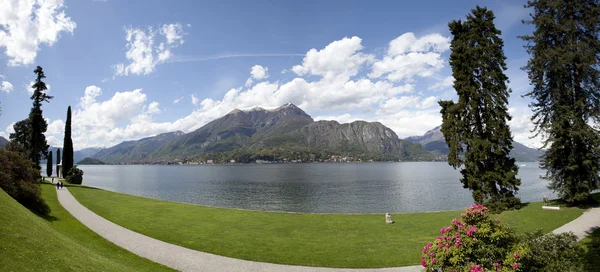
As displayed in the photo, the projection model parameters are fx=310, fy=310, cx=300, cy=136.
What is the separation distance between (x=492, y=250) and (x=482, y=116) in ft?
68.7

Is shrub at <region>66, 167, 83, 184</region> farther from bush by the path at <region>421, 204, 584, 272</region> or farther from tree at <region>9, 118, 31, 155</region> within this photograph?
bush by the path at <region>421, 204, 584, 272</region>

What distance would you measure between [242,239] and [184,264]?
516cm

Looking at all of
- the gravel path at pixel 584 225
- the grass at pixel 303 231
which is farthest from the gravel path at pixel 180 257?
the gravel path at pixel 584 225

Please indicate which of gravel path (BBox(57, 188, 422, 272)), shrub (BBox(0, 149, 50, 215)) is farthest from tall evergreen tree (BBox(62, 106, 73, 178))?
gravel path (BBox(57, 188, 422, 272))

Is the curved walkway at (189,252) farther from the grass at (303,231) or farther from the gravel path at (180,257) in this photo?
the grass at (303,231)

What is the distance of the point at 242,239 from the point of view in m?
19.7

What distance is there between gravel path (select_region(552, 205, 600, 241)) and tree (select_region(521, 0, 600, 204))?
7.81 ft

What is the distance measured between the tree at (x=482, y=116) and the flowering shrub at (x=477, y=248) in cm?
1835

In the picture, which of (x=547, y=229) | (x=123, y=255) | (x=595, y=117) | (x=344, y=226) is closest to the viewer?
(x=123, y=255)

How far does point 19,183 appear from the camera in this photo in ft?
72.3

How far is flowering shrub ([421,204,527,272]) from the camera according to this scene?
9.45 meters

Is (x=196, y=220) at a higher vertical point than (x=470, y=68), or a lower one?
lower

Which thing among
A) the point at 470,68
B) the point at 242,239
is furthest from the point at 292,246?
the point at 470,68

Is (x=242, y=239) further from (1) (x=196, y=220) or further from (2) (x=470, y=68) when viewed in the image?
(2) (x=470, y=68)
